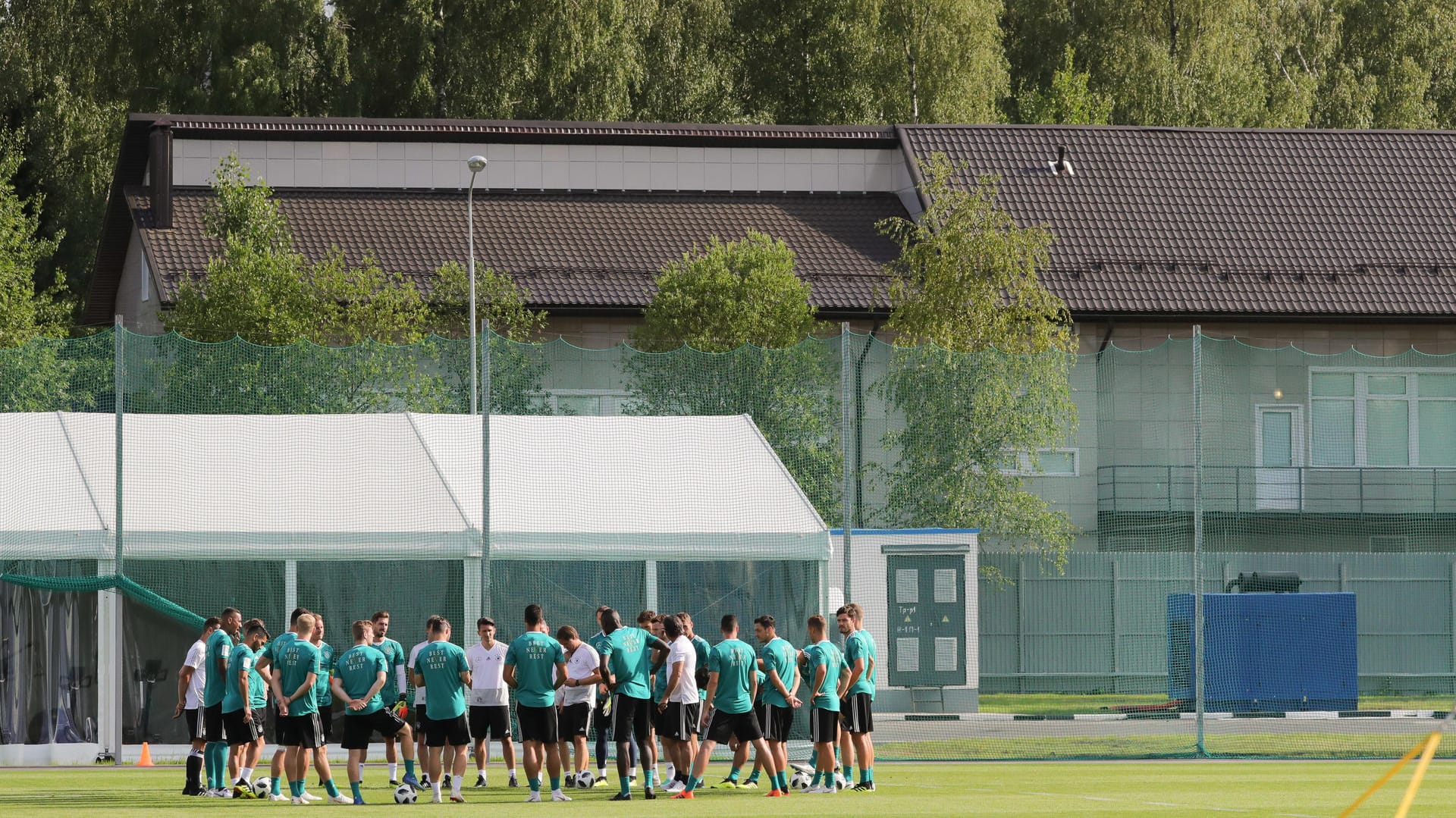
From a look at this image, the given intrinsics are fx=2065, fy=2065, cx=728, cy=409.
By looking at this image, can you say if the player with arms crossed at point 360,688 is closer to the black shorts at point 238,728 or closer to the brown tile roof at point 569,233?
the black shorts at point 238,728

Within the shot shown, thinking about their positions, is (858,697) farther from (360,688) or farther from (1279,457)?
(1279,457)

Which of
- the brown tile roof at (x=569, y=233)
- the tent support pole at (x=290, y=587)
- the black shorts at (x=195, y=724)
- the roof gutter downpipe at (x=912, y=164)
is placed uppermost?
the roof gutter downpipe at (x=912, y=164)

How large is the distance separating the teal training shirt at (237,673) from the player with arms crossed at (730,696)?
377cm

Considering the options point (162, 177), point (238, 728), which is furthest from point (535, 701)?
point (162, 177)

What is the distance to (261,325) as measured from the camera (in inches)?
1150

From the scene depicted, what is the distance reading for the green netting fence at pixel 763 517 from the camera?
20781mm

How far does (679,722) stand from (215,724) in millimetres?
3895

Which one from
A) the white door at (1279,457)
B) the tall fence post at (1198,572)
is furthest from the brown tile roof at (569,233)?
the tall fence post at (1198,572)

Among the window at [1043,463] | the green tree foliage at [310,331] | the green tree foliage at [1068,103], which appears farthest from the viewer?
the green tree foliage at [1068,103]

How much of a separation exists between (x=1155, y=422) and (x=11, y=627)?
53.9ft

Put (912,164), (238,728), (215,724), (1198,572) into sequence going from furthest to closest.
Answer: (912,164)
(1198,572)
(215,724)
(238,728)

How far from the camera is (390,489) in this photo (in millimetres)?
21500

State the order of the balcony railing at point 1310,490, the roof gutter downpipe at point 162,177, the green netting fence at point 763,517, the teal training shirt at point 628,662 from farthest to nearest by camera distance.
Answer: the roof gutter downpipe at point 162,177 → the balcony railing at point 1310,490 → the green netting fence at point 763,517 → the teal training shirt at point 628,662

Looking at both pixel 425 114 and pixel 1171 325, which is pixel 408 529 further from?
pixel 425 114
